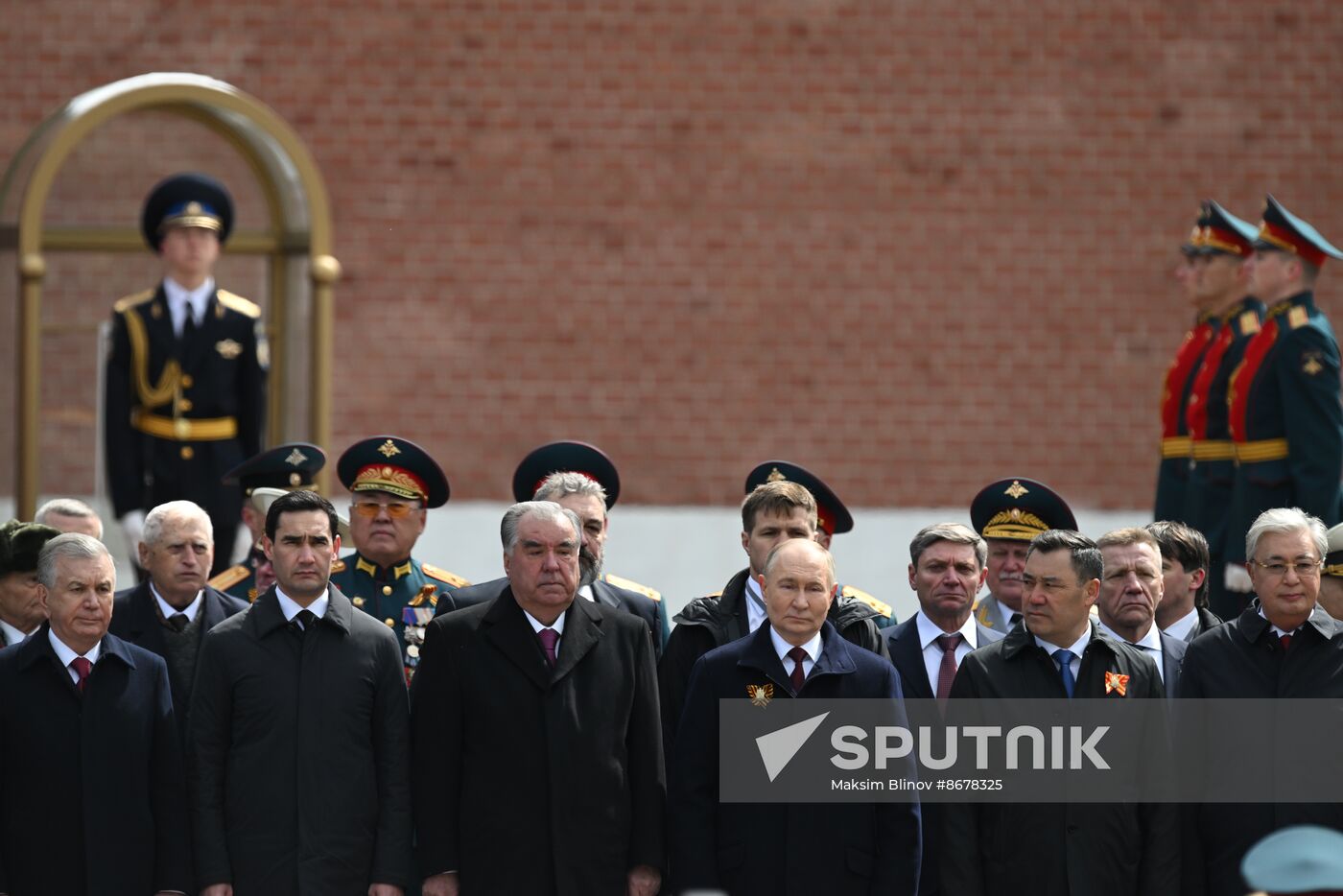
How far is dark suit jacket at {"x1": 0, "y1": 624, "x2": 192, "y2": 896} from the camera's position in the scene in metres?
5.80

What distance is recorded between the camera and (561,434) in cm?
1134

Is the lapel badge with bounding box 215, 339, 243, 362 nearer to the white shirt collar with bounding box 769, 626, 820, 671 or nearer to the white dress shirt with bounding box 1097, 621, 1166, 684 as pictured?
the white shirt collar with bounding box 769, 626, 820, 671

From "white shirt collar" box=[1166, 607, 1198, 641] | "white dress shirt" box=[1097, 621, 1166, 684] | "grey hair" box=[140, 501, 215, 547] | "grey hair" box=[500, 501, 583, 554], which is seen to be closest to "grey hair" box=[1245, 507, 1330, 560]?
"white dress shirt" box=[1097, 621, 1166, 684]

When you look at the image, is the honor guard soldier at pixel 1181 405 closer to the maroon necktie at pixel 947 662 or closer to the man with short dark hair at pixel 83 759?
the maroon necktie at pixel 947 662

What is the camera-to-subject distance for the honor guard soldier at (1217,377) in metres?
9.09

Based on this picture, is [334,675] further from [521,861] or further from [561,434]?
[561,434]

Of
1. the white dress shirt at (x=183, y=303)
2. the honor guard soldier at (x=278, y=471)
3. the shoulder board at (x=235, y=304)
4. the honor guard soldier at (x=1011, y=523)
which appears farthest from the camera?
the shoulder board at (x=235, y=304)

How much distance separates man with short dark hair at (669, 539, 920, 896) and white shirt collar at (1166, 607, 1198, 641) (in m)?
1.54

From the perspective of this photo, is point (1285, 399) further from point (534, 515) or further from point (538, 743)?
point (538, 743)

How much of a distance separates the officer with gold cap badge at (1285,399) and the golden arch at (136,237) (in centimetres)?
416

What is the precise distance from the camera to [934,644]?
6.63 metres

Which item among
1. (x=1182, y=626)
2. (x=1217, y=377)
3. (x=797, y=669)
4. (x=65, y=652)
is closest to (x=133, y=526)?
(x=65, y=652)

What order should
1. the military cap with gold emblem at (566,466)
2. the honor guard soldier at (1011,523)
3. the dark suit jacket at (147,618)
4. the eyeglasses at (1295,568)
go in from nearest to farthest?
1. the eyeglasses at (1295,568)
2. the dark suit jacket at (147,618)
3. the honor guard soldier at (1011,523)
4. the military cap with gold emblem at (566,466)

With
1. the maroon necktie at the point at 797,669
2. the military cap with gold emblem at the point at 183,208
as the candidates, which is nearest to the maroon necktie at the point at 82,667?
the maroon necktie at the point at 797,669
